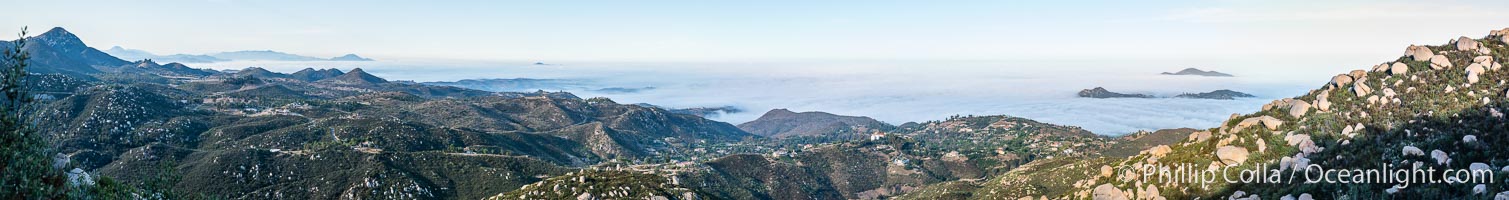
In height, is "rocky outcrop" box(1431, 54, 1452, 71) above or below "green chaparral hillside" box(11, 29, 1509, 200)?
above

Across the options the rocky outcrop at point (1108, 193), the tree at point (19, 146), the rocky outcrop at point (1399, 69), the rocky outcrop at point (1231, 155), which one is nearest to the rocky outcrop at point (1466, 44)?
the rocky outcrop at point (1399, 69)

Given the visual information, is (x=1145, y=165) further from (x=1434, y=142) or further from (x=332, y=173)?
(x=332, y=173)

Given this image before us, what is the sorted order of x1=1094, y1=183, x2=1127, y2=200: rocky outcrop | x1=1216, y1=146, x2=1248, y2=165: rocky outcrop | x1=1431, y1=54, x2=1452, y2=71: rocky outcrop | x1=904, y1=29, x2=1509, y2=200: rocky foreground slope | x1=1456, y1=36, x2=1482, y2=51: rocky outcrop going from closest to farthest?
1. x1=904, y1=29, x2=1509, y2=200: rocky foreground slope
2. x1=1216, y1=146, x2=1248, y2=165: rocky outcrop
3. x1=1431, y1=54, x2=1452, y2=71: rocky outcrop
4. x1=1456, y1=36, x2=1482, y2=51: rocky outcrop
5. x1=1094, y1=183, x2=1127, y2=200: rocky outcrop

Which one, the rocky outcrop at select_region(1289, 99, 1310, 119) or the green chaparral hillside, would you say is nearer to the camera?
the green chaparral hillside

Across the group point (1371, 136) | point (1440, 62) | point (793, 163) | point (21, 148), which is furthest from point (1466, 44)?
point (793, 163)

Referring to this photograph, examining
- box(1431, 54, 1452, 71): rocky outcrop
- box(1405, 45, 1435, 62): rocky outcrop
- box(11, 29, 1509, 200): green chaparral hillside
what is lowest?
box(11, 29, 1509, 200): green chaparral hillside

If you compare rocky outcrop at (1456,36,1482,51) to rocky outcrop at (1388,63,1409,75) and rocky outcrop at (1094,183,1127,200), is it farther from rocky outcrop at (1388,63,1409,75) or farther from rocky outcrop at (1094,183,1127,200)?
rocky outcrop at (1094,183,1127,200)

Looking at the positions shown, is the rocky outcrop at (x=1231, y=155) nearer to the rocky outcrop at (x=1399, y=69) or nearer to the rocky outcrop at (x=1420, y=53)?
the rocky outcrop at (x=1399, y=69)

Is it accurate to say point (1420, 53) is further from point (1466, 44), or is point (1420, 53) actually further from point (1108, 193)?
point (1108, 193)

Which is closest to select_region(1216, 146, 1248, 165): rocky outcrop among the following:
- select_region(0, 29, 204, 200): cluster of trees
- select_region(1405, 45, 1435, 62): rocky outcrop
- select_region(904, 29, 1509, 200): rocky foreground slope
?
select_region(904, 29, 1509, 200): rocky foreground slope
